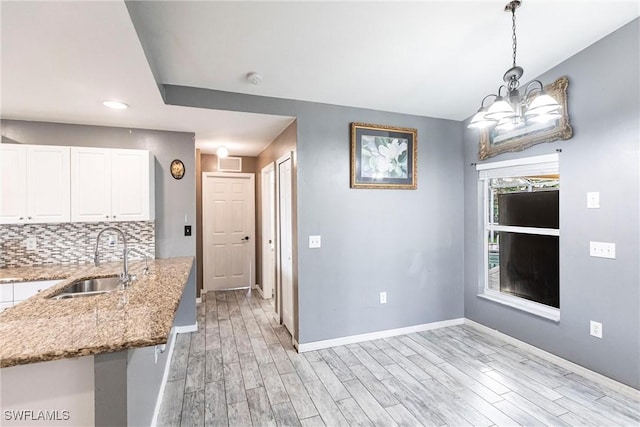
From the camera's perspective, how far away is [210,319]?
149 inches

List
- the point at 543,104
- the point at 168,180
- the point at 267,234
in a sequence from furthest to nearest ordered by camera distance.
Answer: the point at 267,234, the point at 168,180, the point at 543,104

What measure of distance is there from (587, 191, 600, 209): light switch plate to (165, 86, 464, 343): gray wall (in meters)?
1.30

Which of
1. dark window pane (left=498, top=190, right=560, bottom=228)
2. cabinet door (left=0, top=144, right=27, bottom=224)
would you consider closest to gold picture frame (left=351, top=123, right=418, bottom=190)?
dark window pane (left=498, top=190, right=560, bottom=228)

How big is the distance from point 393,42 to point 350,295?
235 centimetres

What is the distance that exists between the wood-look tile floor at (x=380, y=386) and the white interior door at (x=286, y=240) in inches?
12.7

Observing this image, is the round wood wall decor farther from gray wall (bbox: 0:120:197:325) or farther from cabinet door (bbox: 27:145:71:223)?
cabinet door (bbox: 27:145:71:223)

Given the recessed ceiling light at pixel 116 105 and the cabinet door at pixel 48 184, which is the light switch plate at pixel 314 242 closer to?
the recessed ceiling light at pixel 116 105

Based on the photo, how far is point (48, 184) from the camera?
2.75 meters

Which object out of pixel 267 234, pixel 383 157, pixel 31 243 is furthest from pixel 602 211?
pixel 31 243

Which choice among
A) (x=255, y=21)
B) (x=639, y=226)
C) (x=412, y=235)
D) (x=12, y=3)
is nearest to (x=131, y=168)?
(x=12, y=3)

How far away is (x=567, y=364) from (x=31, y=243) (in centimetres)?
511

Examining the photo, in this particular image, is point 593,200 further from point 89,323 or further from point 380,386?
point 89,323

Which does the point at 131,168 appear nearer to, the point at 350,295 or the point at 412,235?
the point at 350,295

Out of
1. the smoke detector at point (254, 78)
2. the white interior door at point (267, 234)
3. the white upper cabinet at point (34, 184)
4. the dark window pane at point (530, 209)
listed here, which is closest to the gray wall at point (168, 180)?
the white upper cabinet at point (34, 184)
